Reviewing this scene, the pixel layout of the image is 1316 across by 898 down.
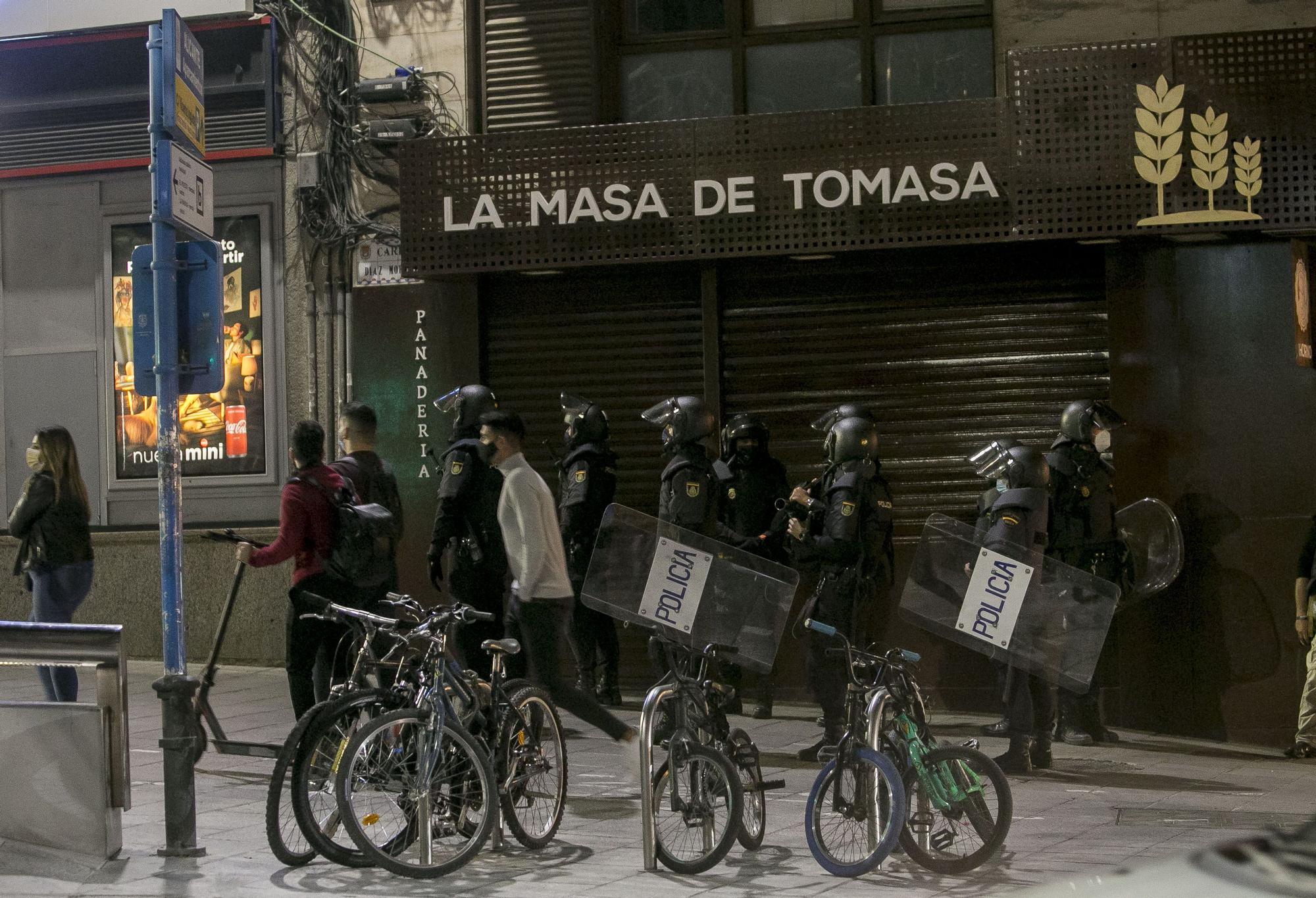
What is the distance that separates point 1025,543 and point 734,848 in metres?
2.99

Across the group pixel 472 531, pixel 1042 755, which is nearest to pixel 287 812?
pixel 472 531

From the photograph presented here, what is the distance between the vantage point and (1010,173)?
36.4ft

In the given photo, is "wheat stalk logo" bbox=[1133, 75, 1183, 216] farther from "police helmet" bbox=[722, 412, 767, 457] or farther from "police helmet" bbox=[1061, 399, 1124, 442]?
"police helmet" bbox=[722, 412, 767, 457]

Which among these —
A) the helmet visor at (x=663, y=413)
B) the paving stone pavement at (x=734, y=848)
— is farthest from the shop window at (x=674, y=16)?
the paving stone pavement at (x=734, y=848)

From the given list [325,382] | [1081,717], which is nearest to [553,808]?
[1081,717]

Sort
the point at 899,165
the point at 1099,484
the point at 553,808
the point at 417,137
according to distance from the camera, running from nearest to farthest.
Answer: the point at 553,808 < the point at 1099,484 < the point at 899,165 < the point at 417,137

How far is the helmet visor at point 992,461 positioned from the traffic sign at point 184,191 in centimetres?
462

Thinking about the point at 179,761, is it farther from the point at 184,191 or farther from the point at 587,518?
the point at 587,518

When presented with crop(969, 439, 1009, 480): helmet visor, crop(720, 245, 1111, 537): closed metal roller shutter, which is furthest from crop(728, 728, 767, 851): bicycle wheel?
crop(720, 245, 1111, 537): closed metal roller shutter

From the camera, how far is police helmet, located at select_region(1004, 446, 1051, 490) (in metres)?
9.57

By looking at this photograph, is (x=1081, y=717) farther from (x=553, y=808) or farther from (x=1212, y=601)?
(x=553, y=808)

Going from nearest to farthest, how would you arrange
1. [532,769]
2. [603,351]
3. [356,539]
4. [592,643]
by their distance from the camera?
1. [532,769]
2. [356,539]
3. [592,643]
4. [603,351]

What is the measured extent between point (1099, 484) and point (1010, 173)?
2121 millimetres

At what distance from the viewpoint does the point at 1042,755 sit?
31.1ft
